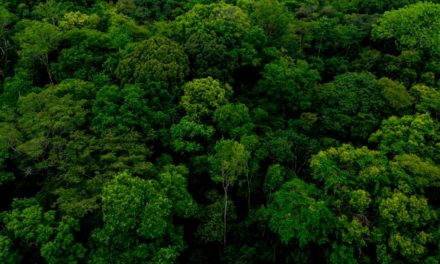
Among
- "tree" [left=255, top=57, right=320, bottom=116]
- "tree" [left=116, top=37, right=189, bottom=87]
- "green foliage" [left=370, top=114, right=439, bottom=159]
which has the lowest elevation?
"tree" [left=255, top=57, right=320, bottom=116]

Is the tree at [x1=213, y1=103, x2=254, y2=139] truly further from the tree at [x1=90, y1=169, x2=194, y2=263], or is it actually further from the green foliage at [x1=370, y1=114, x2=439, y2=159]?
the green foliage at [x1=370, y1=114, x2=439, y2=159]

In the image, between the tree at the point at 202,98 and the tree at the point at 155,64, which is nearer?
the tree at the point at 202,98

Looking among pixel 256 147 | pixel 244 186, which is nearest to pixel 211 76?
pixel 256 147

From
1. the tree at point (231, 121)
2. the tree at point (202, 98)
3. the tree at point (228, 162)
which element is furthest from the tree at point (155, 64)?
the tree at point (228, 162)

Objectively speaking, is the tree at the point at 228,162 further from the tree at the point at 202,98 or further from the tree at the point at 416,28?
the tree at the point at 416,28

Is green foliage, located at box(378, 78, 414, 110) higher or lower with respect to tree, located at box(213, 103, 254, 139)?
higher

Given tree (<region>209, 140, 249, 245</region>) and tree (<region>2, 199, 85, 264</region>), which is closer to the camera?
tree (<region>2, 199, 85, 264</region>)

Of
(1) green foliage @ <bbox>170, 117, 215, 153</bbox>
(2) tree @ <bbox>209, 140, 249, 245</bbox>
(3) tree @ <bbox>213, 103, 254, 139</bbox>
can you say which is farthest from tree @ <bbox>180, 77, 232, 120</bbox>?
(2) tree @ <bbox>209, 140, 249, 245</bbox>

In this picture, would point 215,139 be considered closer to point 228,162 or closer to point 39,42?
point 228,162
